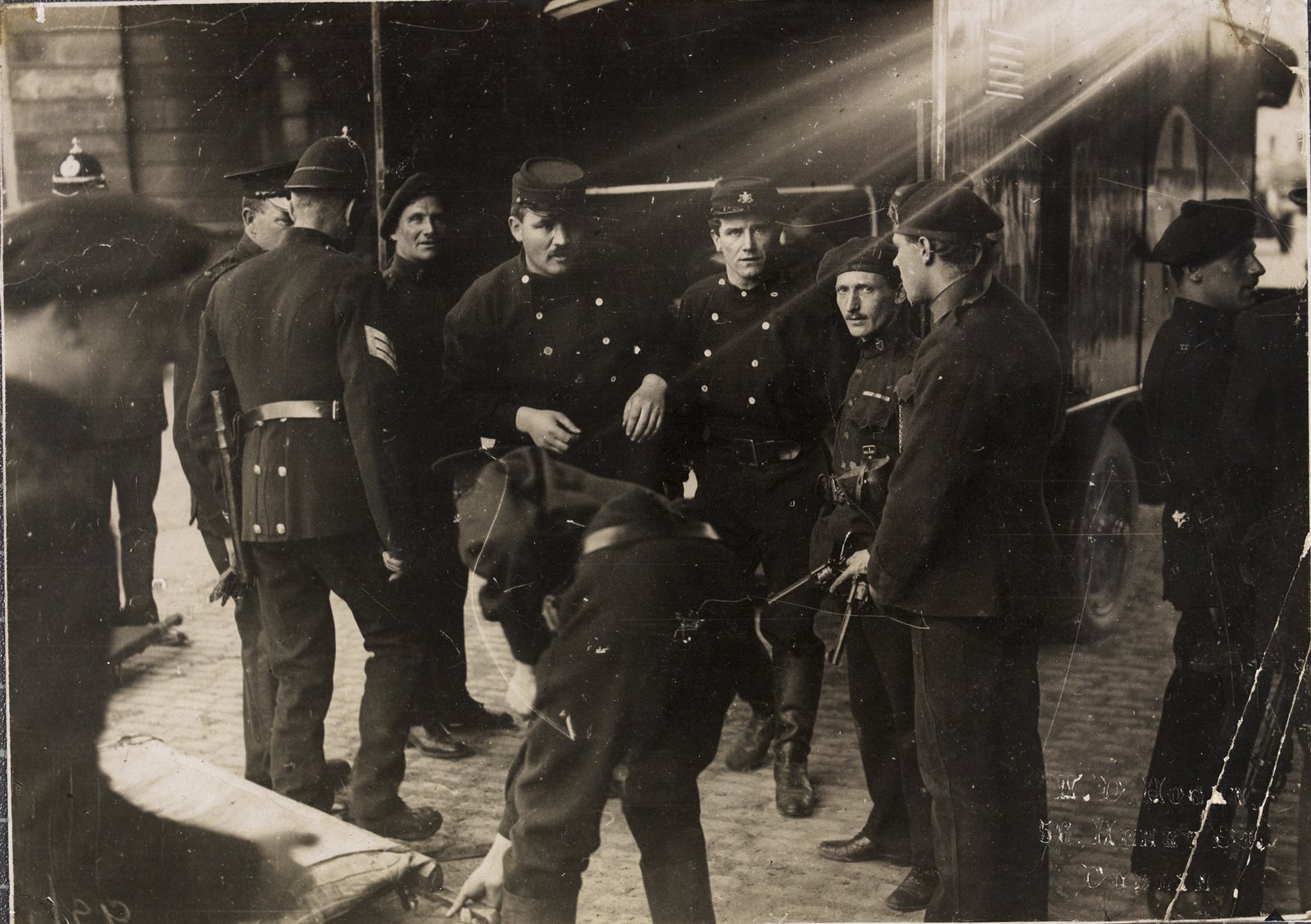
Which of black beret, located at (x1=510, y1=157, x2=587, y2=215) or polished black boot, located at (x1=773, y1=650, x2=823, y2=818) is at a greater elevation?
black beret, located at (x1=510, y1=157, x2=587, y2=215)

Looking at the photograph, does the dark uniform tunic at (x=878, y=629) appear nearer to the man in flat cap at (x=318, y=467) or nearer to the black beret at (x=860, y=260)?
the black beret at (x=860, y=260)

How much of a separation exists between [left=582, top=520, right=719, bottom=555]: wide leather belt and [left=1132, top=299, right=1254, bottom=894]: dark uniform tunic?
4.11 ft

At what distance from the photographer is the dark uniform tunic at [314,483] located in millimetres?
3133

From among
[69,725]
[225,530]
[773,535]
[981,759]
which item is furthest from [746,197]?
[69,725]

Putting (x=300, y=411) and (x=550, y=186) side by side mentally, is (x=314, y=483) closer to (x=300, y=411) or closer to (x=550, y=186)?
(x=300, y=411)

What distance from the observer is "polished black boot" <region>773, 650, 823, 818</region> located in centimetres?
310

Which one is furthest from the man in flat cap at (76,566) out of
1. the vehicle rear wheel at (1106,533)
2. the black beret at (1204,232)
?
the black beret at (1204,232)

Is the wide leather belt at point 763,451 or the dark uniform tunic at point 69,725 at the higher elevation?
the wide leather belt at point 763,451

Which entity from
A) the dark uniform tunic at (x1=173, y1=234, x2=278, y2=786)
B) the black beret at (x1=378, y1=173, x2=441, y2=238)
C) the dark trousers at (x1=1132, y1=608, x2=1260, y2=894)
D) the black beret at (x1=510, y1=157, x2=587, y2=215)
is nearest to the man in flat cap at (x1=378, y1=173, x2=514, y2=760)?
the black beret at (x1=378, y1=173, x2=441, y2=238)

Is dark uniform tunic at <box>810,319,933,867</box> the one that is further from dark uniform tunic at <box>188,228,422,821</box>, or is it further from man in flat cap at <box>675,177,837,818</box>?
dark uniform tunic at <box>188,228,422,821</box>

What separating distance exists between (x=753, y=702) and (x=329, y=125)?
1.91 metres

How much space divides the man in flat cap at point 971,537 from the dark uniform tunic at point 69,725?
190 cm

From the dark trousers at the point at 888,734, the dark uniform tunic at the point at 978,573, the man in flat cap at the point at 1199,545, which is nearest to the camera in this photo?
the dark uniform tunic at the point at 978,573

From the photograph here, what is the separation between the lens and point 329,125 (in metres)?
3.11
